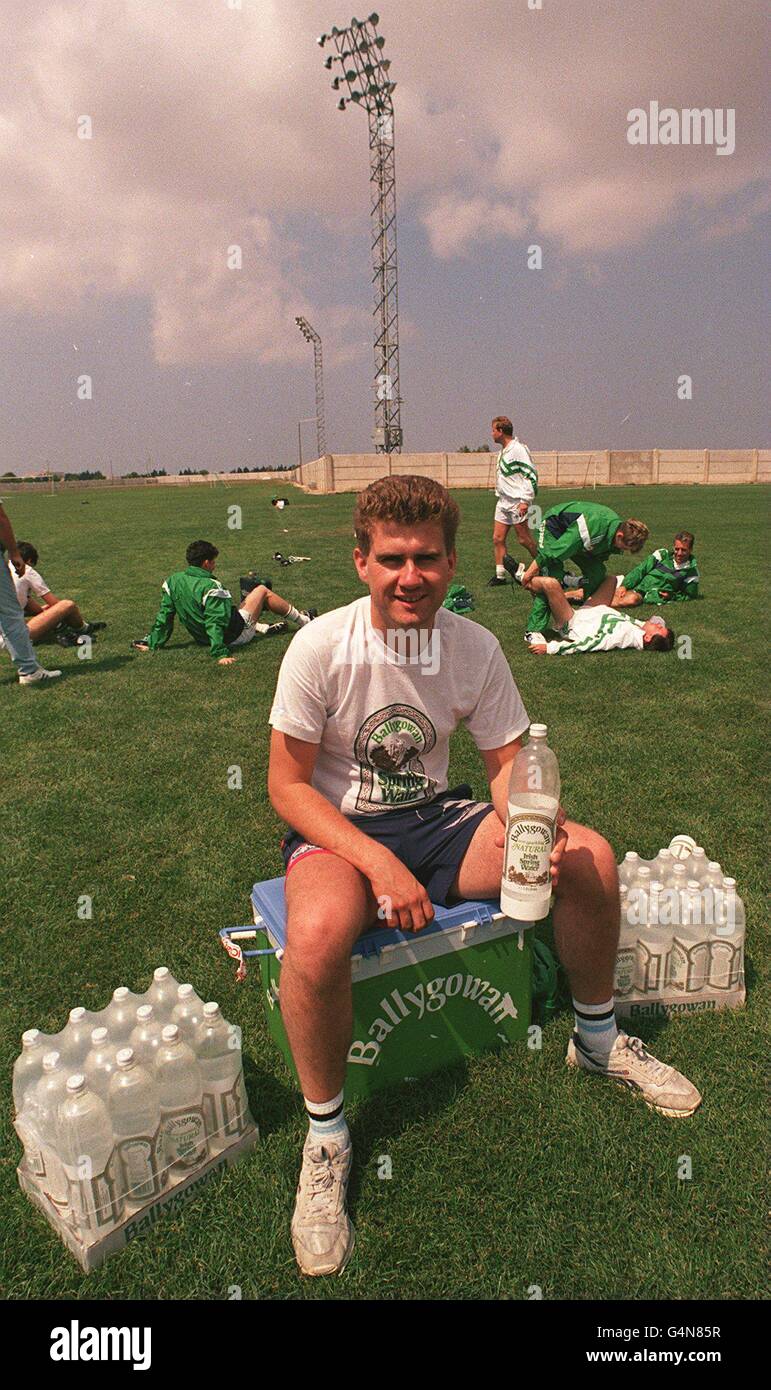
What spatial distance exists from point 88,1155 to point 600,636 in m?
7.13

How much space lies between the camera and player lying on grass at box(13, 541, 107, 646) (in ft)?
30.9

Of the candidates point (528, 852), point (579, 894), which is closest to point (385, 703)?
point (528, 852)

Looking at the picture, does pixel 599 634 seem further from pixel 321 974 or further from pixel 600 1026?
pixel 321 974

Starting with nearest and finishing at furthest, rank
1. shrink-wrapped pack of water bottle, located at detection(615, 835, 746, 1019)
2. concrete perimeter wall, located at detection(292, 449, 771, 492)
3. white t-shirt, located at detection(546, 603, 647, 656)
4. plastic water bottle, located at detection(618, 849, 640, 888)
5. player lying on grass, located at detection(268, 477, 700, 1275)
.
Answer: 1. player lying on grass, located at detection(268, 477, 700, 1275)
2. shrink-wrapped pack of water bottle, located at detection(615, 835, 746, 1019)
3. plastic water bottle, located at detection(618, 849, 640, 888)
4. white t-shirt, located at detection(546, 603, 647, 656)
5. concrete perimeter wall, located at detection(292, 449, 771, 492)

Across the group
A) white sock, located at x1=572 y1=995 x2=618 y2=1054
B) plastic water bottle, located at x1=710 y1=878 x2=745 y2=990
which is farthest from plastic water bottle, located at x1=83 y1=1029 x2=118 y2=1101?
plastic water bottle, located at x1=710 y1=878 x2=745 y2=990

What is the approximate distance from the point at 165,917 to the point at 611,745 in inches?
135

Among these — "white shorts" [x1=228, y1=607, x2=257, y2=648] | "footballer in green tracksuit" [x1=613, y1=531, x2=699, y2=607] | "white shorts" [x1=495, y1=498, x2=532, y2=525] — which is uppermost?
"white shorts" [x1=495, y1=498, x2=532, y2=525]

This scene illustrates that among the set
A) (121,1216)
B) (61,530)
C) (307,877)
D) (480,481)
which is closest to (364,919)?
(307,877)

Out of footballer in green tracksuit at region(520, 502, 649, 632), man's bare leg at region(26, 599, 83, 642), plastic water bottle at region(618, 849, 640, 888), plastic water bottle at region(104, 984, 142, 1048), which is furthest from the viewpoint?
man's bare leg at region(26, 599, 83, 642)

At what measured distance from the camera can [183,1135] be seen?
225 centimetres

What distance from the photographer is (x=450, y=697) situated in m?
2.73

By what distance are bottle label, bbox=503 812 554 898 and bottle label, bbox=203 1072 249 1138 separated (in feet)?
3.45

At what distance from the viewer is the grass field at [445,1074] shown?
211 centimetres

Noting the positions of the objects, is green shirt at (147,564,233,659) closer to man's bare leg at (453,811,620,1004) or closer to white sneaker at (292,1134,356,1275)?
man's bare leg at (453,811,620,1004)
